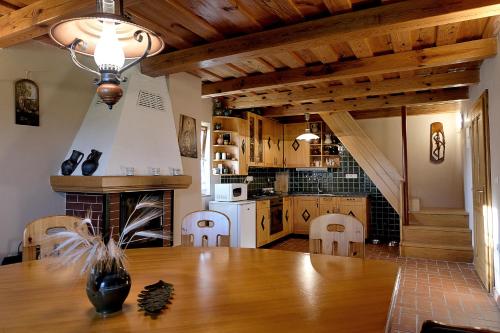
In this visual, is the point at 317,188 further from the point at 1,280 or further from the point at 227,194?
the point at 1,280

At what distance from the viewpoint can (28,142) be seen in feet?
10.1

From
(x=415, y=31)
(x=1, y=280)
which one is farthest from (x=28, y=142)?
(x=415, y=31)

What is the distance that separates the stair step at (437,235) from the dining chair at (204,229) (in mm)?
3857

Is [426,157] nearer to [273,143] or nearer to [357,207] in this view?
[357,207]

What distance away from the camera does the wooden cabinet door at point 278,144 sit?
6.94 metres

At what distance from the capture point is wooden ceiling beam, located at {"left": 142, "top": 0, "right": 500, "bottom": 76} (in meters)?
2.25

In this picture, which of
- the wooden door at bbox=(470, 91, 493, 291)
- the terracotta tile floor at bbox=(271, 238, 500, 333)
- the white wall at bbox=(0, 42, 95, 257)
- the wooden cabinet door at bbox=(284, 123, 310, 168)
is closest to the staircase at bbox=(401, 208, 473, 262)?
the terracotta tile floor at bbox=(271, 238, 500, 333)

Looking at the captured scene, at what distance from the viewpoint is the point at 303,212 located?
6738 millimetres

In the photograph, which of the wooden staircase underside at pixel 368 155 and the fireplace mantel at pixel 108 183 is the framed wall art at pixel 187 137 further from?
the wooden staircase underside at pixel 368 155

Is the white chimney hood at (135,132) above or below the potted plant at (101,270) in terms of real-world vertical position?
above

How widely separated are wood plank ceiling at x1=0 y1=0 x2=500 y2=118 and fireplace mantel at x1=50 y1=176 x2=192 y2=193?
1140 mm

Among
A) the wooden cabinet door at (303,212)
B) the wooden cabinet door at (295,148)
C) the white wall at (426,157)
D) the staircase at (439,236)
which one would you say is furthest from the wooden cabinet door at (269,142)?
the staircase at (439,236)

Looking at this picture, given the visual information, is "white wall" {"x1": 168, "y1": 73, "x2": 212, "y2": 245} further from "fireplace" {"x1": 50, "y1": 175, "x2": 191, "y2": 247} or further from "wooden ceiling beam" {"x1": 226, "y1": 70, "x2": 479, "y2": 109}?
"wooden ceiling beam" {"x1": 226, "y1": 70, "x2": 479, "y2": 109}

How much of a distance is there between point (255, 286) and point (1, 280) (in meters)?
1.18
